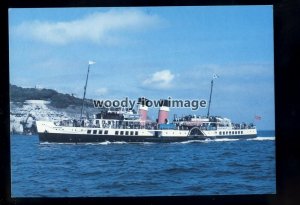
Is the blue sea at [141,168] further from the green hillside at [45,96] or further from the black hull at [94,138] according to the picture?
the green hillside at [45,96]

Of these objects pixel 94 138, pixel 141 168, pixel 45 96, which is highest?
pixel 45 96

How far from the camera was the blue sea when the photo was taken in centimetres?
554

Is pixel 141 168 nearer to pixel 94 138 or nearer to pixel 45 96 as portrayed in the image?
pixel 94 138

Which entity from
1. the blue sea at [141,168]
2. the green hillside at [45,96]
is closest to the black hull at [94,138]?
the blue sea at [141,168]

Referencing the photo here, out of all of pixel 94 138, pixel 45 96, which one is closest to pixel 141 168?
pixel 94 138

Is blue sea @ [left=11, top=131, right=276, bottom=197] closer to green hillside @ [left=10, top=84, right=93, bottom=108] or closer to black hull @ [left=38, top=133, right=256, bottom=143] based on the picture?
black hull @ [left=38, top=133, right=256, bottom=143]

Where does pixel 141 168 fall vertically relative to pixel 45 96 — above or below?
below

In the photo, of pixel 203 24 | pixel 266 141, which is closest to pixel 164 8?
pixel 203 24

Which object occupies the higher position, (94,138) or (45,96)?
(45,96)

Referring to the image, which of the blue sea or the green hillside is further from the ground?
the green hillside

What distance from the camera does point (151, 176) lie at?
18.2 ft

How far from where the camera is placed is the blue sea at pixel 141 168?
5.54m

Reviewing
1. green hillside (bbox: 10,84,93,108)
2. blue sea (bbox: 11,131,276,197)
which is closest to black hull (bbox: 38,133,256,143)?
blue sea (bbox: 11,131,276,197)

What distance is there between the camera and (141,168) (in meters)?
5.56
